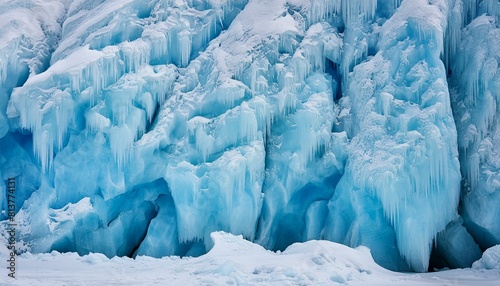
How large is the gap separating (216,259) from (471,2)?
8.49 metres

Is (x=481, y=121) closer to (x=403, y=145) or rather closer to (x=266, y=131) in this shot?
(x=403, y=145)

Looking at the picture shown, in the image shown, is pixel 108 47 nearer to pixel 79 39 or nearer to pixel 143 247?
pixel 79 39

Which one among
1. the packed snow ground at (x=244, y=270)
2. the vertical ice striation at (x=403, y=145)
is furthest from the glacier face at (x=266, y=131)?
the packed snow ground at (x=244, y=270)

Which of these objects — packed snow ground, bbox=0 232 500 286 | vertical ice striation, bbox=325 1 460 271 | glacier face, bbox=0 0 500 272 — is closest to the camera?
packed snow ground, bbox=0 232 500 286

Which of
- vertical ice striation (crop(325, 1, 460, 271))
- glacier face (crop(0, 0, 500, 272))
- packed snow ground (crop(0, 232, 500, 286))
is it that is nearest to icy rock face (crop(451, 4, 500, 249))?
glacier face (crop(0, 0, 500, 272))

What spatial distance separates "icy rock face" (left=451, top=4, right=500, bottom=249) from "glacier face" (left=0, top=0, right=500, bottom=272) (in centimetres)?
3

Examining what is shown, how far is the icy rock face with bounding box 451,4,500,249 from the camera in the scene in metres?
10.3

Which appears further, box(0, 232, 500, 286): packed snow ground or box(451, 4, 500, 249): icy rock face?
box(451, 4, 500, 249): icy rock face

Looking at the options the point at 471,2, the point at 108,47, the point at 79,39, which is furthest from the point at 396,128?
the point at 79,39

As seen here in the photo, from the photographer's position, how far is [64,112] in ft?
37.4

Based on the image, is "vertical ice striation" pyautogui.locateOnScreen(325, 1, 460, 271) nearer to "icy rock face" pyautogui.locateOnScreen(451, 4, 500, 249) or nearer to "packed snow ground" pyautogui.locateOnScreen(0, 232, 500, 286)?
"icy rock face" pyautogui.locateOnScreen(451, 4, 500, 249)

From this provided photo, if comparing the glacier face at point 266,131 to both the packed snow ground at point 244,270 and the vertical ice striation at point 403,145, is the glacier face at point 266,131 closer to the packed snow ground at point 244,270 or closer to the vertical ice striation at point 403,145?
the vertical ice striation at point 403,145

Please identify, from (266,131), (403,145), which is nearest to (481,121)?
(403,145)

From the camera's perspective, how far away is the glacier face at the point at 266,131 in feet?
34.7
